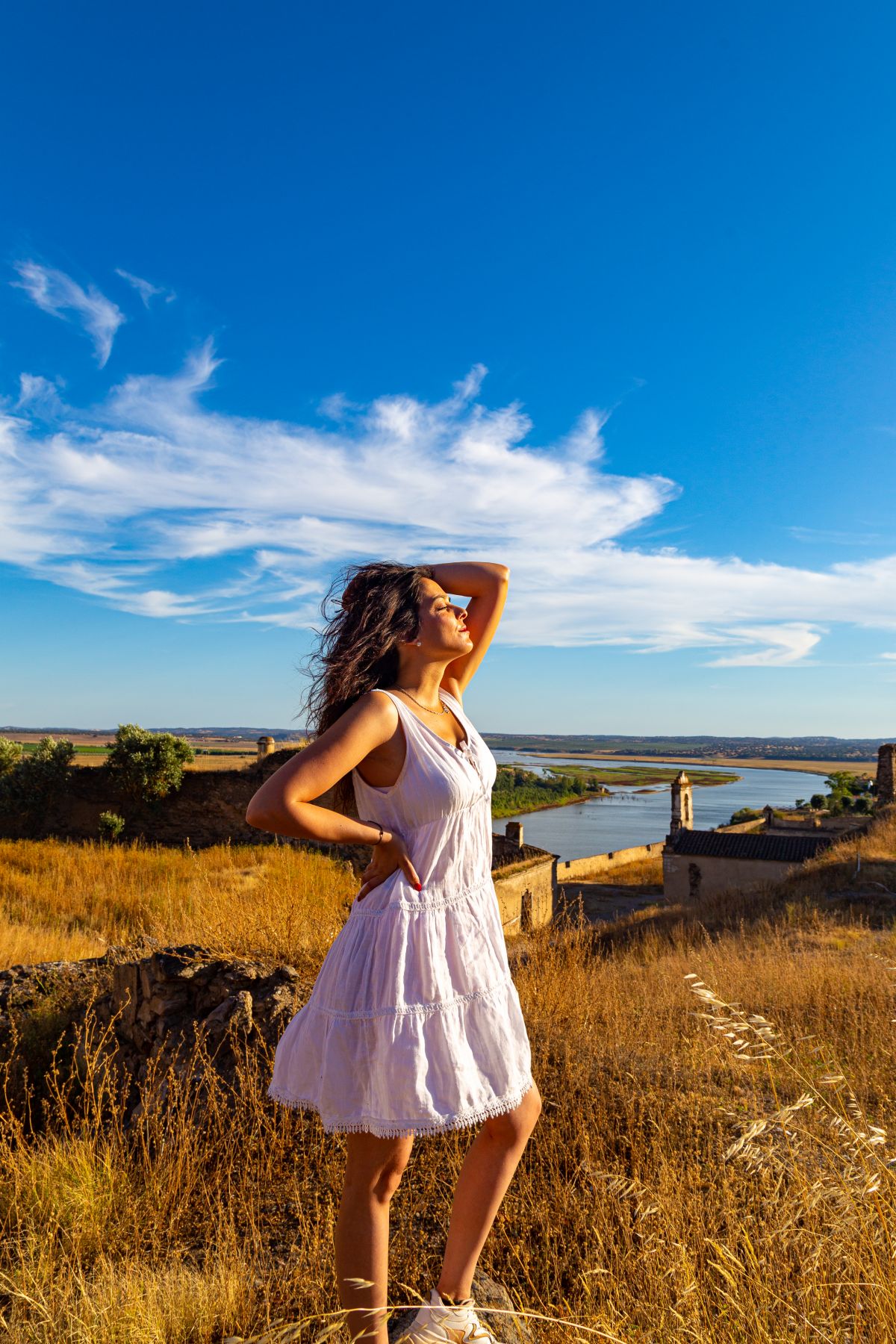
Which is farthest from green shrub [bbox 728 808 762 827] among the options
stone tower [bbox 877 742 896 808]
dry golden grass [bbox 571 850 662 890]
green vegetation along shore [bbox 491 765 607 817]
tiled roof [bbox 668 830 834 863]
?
green vegetation along shore [bbox 491 765 607 817]

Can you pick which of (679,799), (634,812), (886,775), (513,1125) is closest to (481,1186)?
(513,1125)

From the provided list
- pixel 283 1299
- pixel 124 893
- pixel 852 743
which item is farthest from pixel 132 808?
pixel 852 743

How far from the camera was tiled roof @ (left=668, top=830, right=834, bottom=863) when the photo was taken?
25.2m

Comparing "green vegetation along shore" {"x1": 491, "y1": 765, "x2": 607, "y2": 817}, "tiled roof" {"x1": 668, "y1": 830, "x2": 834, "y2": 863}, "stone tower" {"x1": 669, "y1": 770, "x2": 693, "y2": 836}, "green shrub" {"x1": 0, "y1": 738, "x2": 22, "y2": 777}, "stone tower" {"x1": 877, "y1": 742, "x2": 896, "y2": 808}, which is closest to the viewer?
"green shrub" {"x1": 0, "y1": 738, "x2": 22, "y2": 777}

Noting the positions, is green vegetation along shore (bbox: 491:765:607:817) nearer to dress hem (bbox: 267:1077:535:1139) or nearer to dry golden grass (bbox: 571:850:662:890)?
dry golden grass (bbox: 571:850:662:890)

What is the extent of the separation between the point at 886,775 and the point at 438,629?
28609 mm

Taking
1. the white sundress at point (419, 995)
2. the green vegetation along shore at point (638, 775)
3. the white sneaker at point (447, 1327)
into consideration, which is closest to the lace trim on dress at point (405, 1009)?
the white sundress at point (419, 995)

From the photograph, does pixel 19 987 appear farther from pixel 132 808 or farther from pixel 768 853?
pixel 768 853

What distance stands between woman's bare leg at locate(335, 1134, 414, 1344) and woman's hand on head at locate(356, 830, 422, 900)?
0.52 metres

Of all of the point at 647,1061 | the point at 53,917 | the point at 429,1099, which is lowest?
the point at 53,917

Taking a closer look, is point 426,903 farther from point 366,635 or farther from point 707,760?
point 707,760

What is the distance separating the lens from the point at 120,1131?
2.90 m

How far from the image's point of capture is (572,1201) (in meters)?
2.52

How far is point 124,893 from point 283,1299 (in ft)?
23.9
